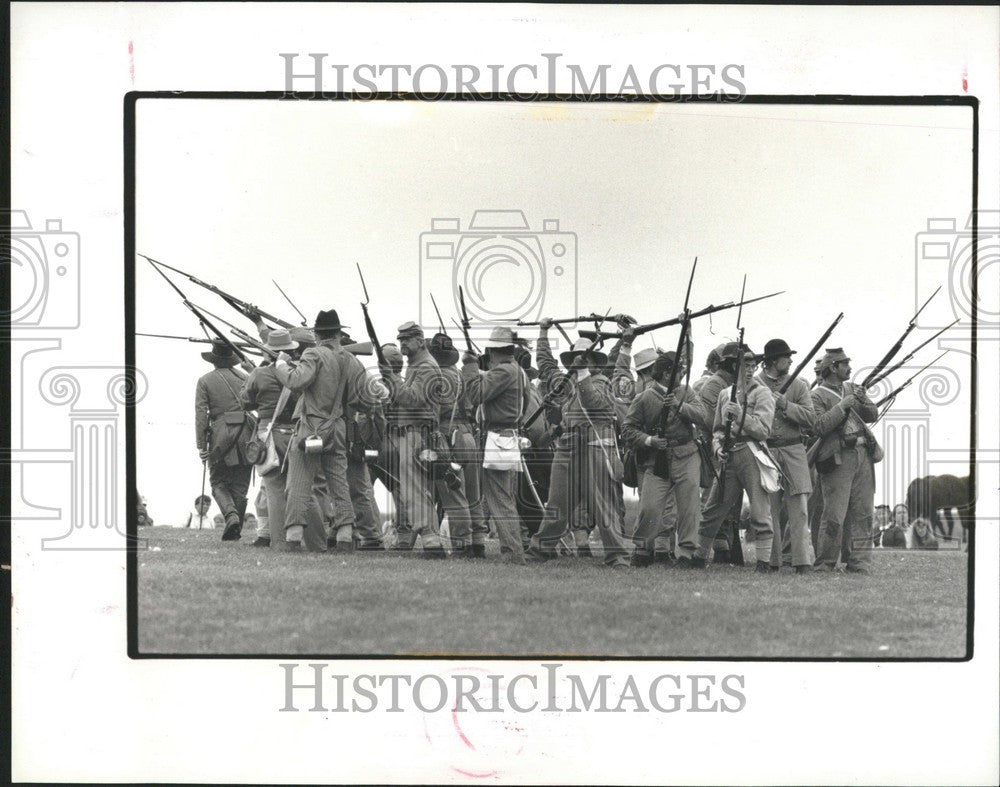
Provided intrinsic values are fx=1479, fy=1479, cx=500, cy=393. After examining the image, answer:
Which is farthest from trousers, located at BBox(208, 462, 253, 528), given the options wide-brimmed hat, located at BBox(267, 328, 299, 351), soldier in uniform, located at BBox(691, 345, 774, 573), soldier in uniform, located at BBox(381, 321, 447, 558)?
soldier in uniform, located at BBox(691, 345, 774, 573)

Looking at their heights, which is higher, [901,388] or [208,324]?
[208,324]

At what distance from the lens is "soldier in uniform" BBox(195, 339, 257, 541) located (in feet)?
26.7

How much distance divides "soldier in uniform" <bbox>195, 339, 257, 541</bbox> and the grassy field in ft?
2.47

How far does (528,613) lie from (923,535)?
218 centimetres

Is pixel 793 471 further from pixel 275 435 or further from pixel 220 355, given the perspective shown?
pixel 220 355

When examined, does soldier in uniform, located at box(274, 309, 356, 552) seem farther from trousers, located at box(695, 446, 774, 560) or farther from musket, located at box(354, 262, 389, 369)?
trousers, located at box(695, 446, 774, 560)

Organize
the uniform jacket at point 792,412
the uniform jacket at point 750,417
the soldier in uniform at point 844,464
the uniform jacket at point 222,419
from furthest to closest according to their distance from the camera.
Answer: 1. the uniform jacket at point 750,417
2. the uniform jacket at point 792,412
3. the soldier in uniform at point 844,464
4. the uniform jacket at point 222,419

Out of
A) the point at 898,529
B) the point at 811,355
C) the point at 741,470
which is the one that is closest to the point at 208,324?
the point at 811,355

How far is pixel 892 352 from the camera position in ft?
25.2

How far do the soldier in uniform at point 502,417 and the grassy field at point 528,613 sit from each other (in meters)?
0.89

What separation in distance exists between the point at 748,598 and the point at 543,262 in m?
2.07

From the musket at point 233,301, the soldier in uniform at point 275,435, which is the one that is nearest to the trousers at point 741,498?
the soldier in uniform at point 275,435

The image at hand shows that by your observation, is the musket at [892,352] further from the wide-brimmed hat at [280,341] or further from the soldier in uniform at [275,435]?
the soldier in uniform at [275,435]

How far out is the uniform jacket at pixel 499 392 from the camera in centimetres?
875
